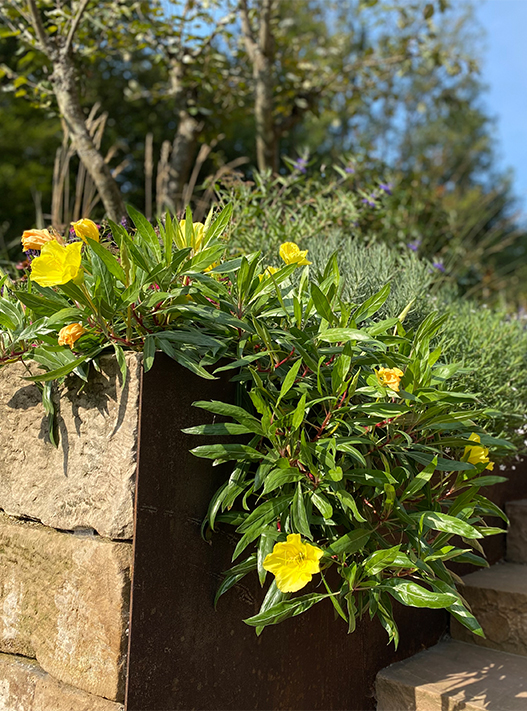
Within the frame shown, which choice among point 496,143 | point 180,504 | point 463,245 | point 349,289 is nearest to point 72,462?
point 180,504

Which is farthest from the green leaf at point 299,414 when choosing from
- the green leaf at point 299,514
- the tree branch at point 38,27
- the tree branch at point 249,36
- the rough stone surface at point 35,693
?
the tree branch at point 249,36

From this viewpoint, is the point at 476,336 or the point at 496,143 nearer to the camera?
the point at 476,336

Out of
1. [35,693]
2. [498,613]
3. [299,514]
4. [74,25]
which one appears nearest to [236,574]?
[299,514]

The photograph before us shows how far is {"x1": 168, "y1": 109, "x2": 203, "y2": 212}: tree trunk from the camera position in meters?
3.80

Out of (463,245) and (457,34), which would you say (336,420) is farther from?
(457,34)

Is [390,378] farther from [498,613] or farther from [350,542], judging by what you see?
[498,613]

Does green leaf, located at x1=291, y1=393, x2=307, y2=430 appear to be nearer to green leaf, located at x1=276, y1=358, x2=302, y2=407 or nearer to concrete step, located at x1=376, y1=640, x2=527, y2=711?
green leaf, located at x1=276, y1=358, x2=302, y2=407

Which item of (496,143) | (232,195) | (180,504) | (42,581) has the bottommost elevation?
(42,581)

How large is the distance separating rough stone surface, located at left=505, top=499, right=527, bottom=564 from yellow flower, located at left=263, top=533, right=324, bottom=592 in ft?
4.77

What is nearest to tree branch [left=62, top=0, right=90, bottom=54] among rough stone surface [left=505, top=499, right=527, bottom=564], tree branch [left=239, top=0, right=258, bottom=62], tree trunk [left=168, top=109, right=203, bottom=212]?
tree trunk [left=168, top=109, right=203, bottom=212]

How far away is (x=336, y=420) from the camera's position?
1.14 m

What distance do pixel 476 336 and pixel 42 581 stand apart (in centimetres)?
153

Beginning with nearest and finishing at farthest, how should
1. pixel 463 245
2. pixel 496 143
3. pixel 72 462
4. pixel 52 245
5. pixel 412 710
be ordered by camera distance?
pixel 52 245
pixel 72 462
pixel 412 710
pixel 463 245
pixel 496 143

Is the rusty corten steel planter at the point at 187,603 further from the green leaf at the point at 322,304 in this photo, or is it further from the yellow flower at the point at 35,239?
the yellow flower at the point at 35,239
